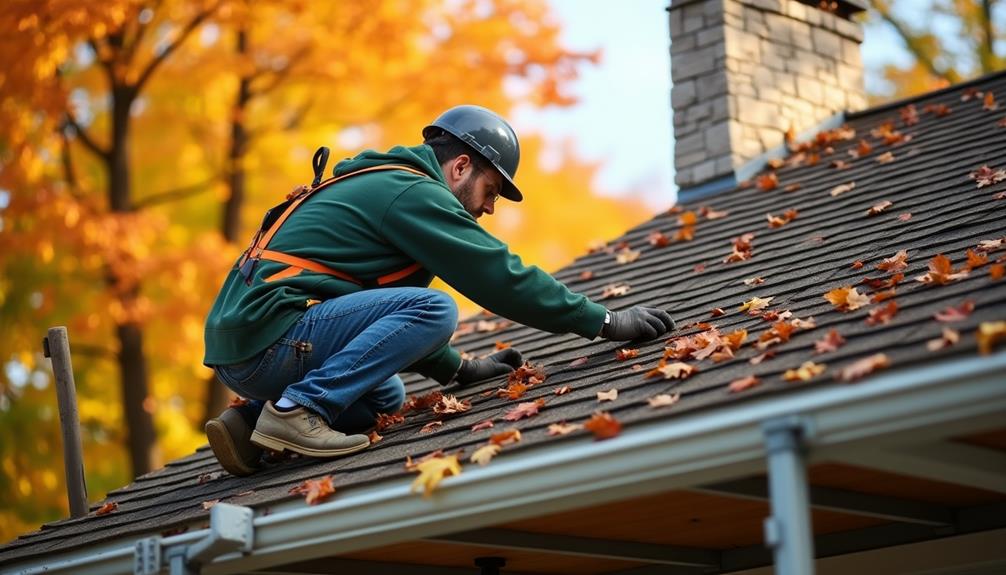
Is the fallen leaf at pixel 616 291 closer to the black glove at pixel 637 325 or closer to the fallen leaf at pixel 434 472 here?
the black glove at pixel 637 325

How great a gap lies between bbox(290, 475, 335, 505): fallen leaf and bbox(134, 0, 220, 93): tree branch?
9.30m

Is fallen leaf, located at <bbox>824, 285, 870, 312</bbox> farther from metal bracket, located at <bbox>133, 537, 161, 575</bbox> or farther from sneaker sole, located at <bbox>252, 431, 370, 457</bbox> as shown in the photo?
metal bracket, located at <bbox>133, 537, 161, 575</bbox>

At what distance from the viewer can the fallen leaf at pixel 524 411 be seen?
480cm

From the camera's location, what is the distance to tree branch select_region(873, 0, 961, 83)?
16.0 m

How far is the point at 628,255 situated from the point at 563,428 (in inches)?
141

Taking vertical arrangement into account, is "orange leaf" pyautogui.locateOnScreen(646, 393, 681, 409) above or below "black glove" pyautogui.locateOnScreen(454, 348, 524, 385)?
below

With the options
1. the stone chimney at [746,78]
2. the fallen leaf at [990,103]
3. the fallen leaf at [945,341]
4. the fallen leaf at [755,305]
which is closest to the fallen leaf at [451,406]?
the fallen leaf at [755,305]

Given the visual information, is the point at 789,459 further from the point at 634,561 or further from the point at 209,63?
the point at 209,63

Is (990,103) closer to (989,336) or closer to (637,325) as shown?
(637,325)

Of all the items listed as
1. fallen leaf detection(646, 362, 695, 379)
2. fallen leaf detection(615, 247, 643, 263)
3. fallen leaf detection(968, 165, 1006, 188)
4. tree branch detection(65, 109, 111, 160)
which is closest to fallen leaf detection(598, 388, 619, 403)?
fallen leaf detection(646, 362, 695, 379)

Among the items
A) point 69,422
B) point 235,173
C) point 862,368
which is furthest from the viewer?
point 235,173

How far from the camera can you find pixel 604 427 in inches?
161

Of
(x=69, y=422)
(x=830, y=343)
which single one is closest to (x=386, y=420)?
(x=69, y=422)

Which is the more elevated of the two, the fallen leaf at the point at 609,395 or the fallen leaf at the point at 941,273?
the fallen leaf at the point at 941,273
